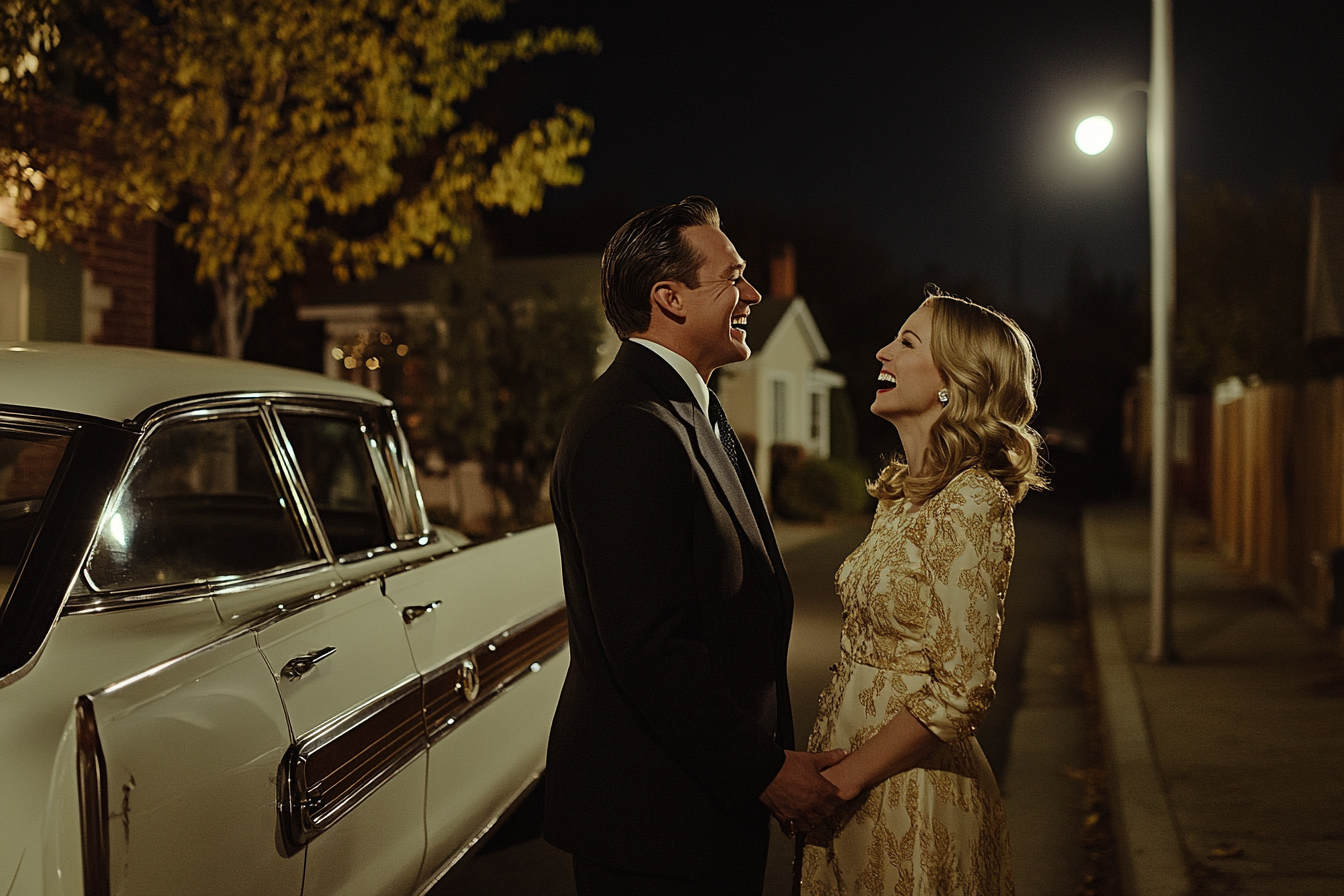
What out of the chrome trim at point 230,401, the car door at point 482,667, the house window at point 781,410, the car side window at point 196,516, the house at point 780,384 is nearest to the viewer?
the car side window at point 196,516

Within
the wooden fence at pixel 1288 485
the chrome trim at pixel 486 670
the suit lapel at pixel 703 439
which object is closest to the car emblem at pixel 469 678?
the chrome trim at pixel 486 670

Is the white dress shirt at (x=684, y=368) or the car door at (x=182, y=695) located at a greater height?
the white dress shirt at (x=684, y=368)

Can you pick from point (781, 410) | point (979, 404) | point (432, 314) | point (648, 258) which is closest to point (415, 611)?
point (648, 258)

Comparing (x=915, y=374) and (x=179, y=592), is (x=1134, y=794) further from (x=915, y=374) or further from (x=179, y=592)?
(x=179, y=592)

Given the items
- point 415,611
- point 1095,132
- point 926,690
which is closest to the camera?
point 926,690

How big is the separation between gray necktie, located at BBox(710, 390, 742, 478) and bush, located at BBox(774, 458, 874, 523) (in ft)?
64.4

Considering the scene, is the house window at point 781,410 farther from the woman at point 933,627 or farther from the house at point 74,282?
the woman at point 933,627

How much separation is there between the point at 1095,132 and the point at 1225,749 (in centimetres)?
480

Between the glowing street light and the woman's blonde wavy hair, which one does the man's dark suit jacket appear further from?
the glowing street light

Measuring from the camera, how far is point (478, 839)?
3.70 metres

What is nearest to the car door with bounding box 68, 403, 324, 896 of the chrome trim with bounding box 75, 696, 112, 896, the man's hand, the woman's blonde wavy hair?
the chrome trim with bounding box 75, 696, 112, 896

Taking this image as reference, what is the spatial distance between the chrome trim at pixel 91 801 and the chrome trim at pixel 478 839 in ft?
4.41

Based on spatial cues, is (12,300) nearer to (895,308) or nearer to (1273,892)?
(1273,892)

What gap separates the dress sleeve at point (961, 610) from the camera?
229 centimetres
